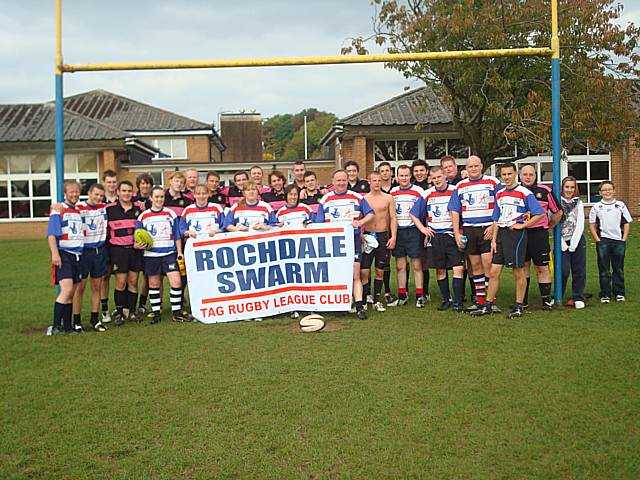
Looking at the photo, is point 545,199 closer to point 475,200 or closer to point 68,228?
point 475,200

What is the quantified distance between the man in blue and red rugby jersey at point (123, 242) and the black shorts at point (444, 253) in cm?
366

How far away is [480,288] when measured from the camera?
866 centimetres

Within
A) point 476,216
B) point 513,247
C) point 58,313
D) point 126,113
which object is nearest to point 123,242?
point 58,313

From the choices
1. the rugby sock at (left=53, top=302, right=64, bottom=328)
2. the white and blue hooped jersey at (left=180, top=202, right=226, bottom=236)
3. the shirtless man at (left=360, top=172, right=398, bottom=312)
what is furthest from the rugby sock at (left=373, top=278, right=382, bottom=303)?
the rugby sock at (left=53, top=302, right=64, bottom=328)

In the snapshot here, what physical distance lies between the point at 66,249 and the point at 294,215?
2.82 m

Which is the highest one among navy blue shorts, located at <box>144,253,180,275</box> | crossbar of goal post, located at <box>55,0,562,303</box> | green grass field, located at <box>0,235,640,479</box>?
crossbar of goal post, located at <box>55,0,562,303</box>

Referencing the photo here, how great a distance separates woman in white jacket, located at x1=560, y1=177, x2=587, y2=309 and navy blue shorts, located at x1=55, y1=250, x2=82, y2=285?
6.01 m

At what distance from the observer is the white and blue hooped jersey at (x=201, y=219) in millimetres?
8891

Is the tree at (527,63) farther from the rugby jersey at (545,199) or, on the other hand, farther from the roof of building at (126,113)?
the roof of building at (126,113)

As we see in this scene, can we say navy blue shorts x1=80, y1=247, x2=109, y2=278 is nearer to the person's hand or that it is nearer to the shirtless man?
the person's hand

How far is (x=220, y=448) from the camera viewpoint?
4344 mm

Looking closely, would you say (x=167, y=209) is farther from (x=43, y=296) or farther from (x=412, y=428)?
(x=412, y=428)

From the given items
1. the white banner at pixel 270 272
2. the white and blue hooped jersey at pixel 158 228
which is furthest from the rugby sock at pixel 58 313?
the white banner at pixel 270 272

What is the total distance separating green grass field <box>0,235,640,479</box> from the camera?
4090 millimetres
